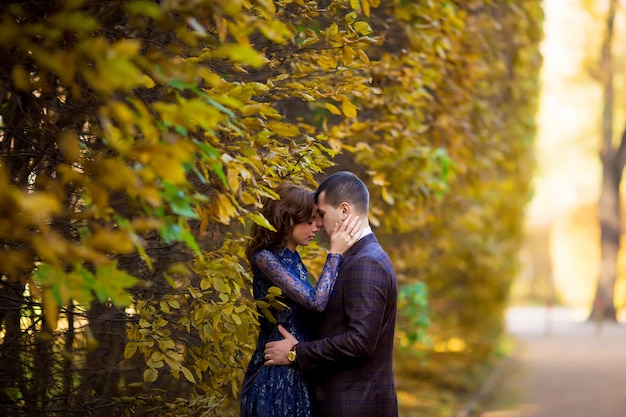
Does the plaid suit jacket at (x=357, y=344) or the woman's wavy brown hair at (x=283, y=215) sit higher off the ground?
the woman's wavy brown hair at (x=283, y=215)

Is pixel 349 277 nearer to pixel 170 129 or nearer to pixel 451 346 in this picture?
pixel 170 129

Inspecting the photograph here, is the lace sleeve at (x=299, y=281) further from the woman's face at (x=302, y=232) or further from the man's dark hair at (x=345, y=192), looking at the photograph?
the man's dark hair at (x=345, y=192)

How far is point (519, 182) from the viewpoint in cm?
1641

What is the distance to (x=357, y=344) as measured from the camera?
420 cm

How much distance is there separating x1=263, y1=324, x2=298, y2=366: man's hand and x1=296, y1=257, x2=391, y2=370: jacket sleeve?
0.07 metres

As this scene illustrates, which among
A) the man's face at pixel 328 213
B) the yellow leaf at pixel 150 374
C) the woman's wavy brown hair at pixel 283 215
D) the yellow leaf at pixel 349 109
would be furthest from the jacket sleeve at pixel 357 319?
the yellow leaf at pixel 349 109

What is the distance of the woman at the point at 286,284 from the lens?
4293mm

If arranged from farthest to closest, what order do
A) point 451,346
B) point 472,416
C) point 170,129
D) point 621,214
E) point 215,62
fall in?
point 621,214 < point 451,346 < point 472,416 < point 215,62 < point 170,129

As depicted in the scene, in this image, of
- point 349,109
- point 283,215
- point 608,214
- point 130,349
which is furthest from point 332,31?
point 608,214

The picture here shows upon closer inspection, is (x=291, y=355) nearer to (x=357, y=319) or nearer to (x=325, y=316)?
(x=325, y=316)

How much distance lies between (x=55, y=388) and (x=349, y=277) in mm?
1679

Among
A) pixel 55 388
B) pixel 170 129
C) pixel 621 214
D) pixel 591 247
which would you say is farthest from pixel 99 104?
pixel 591 247

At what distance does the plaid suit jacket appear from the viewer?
423 centimetres

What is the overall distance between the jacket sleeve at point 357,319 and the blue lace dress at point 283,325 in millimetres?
105
